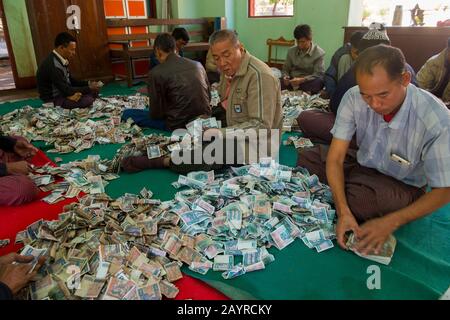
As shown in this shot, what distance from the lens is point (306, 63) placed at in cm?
519

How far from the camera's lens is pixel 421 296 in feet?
5.02

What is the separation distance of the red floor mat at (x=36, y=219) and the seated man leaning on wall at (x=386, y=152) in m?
0.75

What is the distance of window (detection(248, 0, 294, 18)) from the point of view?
6.63 m

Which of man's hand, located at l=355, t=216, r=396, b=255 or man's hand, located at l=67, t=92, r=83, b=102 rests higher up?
man's hand, located at l=67, t=92, r=83, b=102

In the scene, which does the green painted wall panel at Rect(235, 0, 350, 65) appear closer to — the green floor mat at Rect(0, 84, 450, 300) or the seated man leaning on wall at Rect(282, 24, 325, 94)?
the seated man leaning on wall at Rect(282, 24, 325, 94)

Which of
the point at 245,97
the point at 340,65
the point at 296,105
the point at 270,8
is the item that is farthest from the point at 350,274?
the point at 270,8

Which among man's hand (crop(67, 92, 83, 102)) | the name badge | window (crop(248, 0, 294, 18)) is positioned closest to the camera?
the name badge

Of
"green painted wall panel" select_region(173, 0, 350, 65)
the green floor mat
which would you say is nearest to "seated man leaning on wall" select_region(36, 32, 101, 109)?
the green floor mat

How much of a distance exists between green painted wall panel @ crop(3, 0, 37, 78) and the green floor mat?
20.6 ft

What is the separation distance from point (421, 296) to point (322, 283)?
43 centimetres

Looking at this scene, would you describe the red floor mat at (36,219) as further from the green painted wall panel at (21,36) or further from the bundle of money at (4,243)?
the green painted wall panel at (21,36)

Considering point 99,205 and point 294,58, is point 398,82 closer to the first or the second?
point 99,205

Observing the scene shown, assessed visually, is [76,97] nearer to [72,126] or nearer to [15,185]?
[72,126]

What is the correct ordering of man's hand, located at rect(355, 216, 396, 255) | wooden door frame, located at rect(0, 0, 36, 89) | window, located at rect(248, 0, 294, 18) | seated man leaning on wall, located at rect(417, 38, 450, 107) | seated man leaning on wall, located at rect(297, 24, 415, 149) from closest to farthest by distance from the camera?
1. man's hand, located at rect(355, 216, 396, 255)
2. seated man leaning on wall, located at rect(297, 24, 415, 149)
3. seated man leaning on wall, located at rect(417, 38, 450, 107)
4. wooden door frame, located at rect(0, 0, 36, 89)
5. window, located at rect(248, 0, 294, 18)
